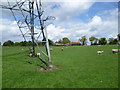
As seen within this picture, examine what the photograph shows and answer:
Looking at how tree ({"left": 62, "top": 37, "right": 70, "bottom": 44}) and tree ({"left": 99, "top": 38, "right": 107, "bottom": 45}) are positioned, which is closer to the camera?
tree ({"left": 99, "top": 38, "right": 107, "bottom": 45})

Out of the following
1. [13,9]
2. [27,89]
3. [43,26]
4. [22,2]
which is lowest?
[27,89]

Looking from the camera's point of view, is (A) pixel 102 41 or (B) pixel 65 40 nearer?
(A) pixel 102 41

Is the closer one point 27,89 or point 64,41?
point 27,89

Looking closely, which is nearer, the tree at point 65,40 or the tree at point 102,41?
the tree at point 102,41

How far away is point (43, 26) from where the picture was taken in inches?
360

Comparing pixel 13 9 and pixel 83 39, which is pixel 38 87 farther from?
pixel 83 39

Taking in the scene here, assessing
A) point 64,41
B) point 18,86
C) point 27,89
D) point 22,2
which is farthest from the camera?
point 64,41

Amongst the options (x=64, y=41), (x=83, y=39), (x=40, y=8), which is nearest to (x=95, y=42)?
(x=83, y=39)

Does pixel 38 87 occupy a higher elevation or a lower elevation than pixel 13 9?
lower

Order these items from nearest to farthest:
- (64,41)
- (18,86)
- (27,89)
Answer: (27,89)
(18,86)
(64,41)

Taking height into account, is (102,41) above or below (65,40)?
Answer: below

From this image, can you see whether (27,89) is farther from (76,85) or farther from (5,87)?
(76,85)

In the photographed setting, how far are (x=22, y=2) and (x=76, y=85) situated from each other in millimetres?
8224

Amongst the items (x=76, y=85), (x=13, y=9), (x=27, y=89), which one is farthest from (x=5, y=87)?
(x=13, y=9)
